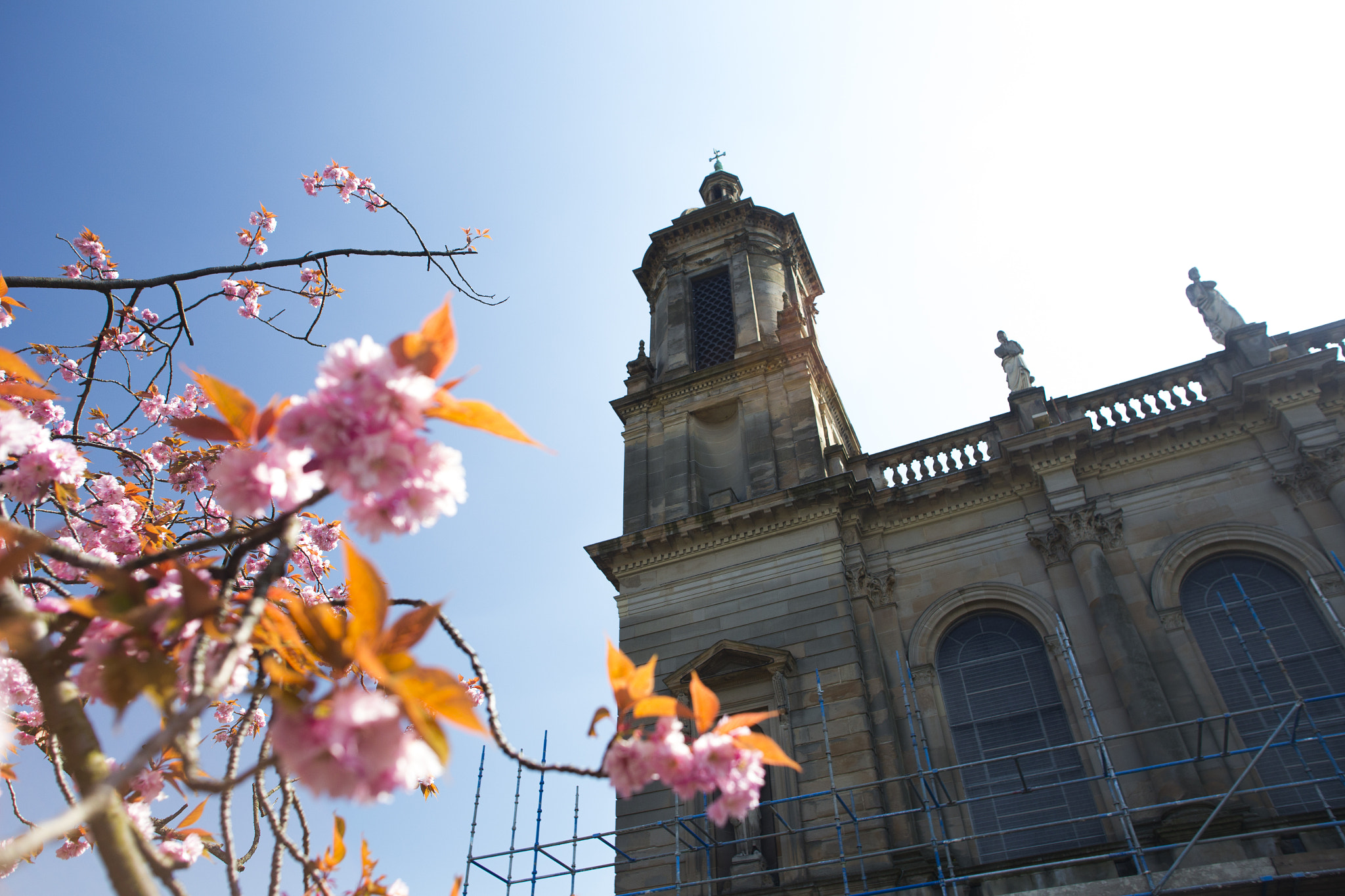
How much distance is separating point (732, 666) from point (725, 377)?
7653 mm

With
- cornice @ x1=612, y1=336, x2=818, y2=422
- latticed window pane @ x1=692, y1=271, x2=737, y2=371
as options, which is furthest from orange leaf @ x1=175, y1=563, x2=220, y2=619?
latticed window pane @ x1=692, y1=271, x2=737, y2=371

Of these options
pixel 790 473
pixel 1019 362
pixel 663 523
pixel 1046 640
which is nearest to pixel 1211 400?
pixel 1019 362

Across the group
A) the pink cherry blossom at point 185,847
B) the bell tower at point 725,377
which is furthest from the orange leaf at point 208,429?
the bell tower at point 725,377

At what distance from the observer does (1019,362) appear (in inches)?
652

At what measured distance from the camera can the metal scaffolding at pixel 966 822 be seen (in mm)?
10141

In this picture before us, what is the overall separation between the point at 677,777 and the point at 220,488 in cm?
213

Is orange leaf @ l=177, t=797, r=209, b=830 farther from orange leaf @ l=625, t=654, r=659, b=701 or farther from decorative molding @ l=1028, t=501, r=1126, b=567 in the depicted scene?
decorative molding @ l=1028, t=501, r=1126, b=567

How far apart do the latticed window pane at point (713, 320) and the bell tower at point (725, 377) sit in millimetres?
32

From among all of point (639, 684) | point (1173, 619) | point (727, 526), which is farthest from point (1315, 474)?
point (639, 684)

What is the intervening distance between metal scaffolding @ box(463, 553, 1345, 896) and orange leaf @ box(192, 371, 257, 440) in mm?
9542

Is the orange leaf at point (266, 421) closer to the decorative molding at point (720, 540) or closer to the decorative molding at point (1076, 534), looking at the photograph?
the decorative molding at point (720, 540)

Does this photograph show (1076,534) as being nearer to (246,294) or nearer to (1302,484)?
(1302,484)

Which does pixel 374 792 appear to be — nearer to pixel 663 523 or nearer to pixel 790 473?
pixel 663 523

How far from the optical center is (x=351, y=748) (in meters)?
2.27
